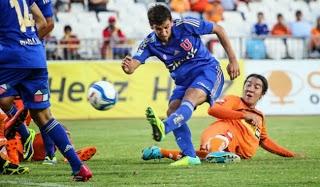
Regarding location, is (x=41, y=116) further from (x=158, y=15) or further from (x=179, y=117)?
(x=158, y=15)

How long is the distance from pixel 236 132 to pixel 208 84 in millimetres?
894

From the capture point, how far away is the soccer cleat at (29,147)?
11.2 meters

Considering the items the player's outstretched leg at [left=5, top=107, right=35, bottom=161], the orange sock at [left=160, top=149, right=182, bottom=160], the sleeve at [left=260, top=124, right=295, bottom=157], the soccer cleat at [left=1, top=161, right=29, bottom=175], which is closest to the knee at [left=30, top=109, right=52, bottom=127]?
the soccer cleat at [left=1, top=161, right=29, bottom=175]

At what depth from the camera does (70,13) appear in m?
24.3

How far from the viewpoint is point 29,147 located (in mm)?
11391

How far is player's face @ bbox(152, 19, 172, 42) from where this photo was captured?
408 inches

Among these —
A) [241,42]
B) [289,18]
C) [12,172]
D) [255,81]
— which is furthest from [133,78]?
[12,172]

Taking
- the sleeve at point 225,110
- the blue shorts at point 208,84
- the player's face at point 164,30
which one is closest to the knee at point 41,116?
the player's face at point 164,30

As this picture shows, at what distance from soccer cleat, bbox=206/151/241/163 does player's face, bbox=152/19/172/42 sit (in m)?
1.41

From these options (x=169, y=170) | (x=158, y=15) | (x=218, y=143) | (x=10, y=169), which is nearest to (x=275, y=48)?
(x=218, y=143)

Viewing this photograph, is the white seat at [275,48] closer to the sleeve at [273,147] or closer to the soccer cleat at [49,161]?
the sleeve at [273,147]

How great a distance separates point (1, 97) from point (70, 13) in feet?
49.7

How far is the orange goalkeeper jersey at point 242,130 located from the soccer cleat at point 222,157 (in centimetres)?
37

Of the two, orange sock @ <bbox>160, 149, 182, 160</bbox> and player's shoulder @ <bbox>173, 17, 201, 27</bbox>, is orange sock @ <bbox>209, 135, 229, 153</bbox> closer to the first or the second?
orange sock @ <bbox>160, 149, 182, 160</bbox>
